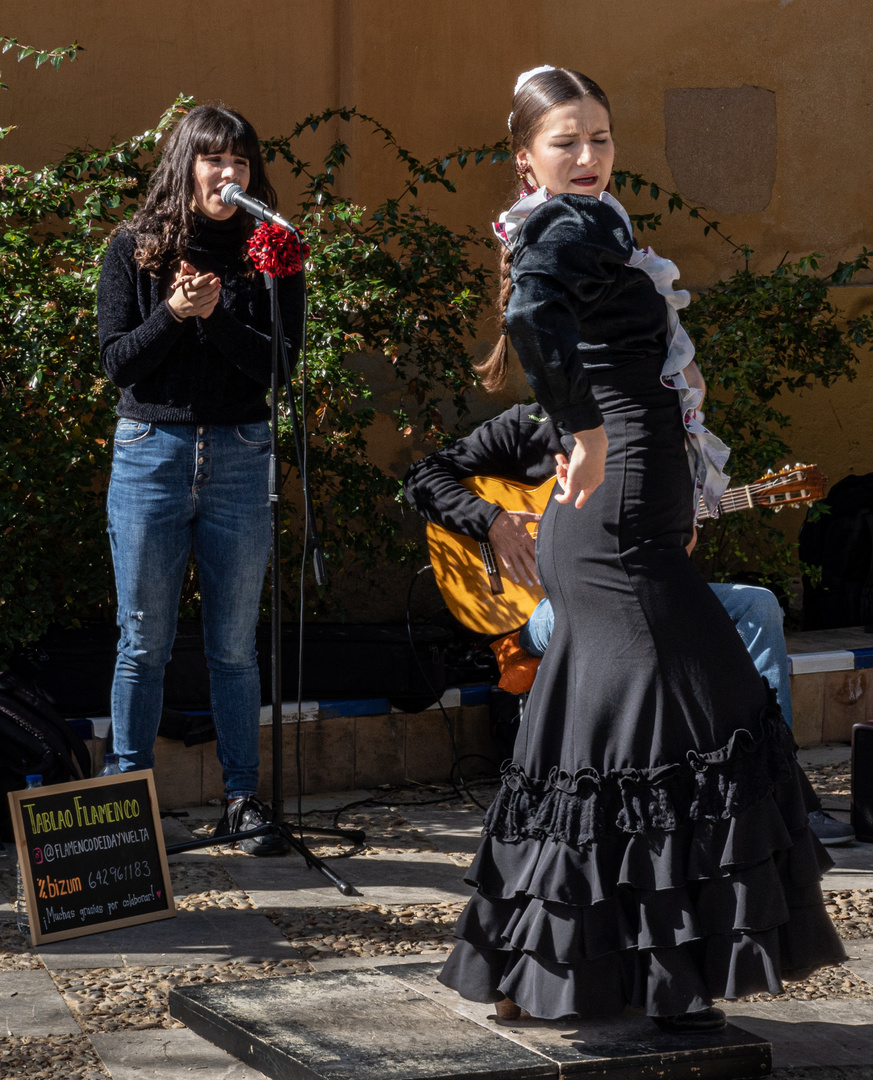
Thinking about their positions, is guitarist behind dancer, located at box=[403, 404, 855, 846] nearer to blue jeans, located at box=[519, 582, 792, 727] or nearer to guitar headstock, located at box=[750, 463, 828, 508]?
blue jeans, located at box=[519, 582, 792, 727]

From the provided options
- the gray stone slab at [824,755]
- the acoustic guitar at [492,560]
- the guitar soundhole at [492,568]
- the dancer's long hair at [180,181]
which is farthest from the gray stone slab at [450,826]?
the dancer's long hair at [180,181]

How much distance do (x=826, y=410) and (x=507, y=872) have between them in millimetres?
5021

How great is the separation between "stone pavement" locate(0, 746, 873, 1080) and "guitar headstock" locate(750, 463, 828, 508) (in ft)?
3.47

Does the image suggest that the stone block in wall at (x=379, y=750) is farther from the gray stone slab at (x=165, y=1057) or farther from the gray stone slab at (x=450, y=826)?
the gray stone slab at (x=165, y=1057)

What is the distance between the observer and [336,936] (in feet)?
10.8

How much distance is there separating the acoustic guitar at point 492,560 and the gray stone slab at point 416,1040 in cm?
171

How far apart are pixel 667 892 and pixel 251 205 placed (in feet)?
6.41

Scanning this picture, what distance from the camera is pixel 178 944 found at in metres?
3.20

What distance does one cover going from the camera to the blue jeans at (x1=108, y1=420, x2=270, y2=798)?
3652mm

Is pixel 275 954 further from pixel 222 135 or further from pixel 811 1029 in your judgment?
pixel 222 135

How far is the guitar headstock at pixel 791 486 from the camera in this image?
157 inches

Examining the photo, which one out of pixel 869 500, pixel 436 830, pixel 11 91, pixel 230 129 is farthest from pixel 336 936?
pixel 11 91

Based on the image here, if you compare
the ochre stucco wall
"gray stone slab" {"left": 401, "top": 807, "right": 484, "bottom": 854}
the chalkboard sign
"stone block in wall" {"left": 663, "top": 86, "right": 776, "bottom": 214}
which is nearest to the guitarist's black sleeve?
"gray stone slab" {"left": 401, "top": 807, "right": 484, "bottom": 854}

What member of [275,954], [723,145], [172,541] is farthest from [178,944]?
[723,145]
